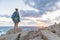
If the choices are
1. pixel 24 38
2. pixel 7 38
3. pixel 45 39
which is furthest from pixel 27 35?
pixel 45 39

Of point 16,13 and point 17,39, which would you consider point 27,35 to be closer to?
point 17,39

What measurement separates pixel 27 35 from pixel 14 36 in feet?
Result: 5.26

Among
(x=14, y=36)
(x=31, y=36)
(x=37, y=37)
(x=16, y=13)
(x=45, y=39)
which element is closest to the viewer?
(x=45, y=39)

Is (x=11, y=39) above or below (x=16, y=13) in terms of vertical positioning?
below

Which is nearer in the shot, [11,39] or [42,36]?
[42,36]

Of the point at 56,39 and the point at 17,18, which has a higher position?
the point at 17,18

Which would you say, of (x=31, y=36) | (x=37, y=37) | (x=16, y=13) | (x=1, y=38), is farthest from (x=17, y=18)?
(x=37, y=37)

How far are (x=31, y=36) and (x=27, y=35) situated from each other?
2.66 ft

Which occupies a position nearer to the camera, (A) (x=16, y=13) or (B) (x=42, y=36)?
(B) (x=42, y=36)

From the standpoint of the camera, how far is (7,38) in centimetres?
2209

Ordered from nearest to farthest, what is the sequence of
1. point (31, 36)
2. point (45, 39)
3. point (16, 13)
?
point (45, 39) → point (31, 36) → point (16, 13)

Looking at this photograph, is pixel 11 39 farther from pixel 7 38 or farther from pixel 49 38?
pixel 49 38

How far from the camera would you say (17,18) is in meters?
25.9

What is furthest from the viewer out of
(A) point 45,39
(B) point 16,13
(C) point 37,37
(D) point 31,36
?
(B) point 16,13
